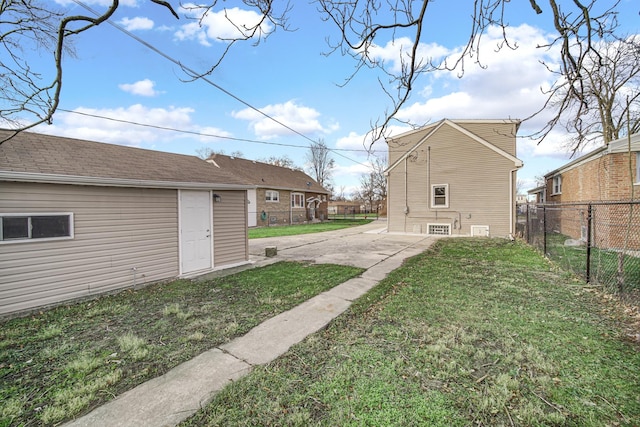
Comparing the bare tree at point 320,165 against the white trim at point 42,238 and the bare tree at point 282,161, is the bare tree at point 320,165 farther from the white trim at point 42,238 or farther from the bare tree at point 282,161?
the white trim at point 42,238

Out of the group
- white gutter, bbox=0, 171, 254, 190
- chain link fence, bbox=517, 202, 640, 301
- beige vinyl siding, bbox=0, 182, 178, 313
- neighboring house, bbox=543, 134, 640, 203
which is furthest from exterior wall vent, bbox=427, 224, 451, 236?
beige vinyl siding, bbox=0, 182, 178, 313

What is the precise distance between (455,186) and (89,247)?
14.2 meters

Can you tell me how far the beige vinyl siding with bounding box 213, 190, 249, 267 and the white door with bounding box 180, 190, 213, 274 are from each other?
23 cm

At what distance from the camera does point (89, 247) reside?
5227 millimetres

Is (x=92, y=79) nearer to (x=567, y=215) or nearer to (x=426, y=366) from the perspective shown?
(x=426, y=366)

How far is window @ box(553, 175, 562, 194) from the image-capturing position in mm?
14825

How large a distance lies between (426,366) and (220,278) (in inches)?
203

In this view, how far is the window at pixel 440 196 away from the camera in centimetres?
1397

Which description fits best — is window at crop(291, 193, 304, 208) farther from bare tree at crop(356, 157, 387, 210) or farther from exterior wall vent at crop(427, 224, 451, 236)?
bare tree at crop(356, 157, 387, 210)

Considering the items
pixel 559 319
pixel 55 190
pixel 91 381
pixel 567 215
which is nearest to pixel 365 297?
pixel 559 319

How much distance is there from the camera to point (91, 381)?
2660 millimetres

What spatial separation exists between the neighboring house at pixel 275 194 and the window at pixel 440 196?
11417mm

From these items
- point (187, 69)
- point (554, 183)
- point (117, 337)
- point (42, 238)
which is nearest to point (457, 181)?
point (554, 183)

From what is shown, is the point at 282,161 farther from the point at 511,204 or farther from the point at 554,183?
the point at 511,204
